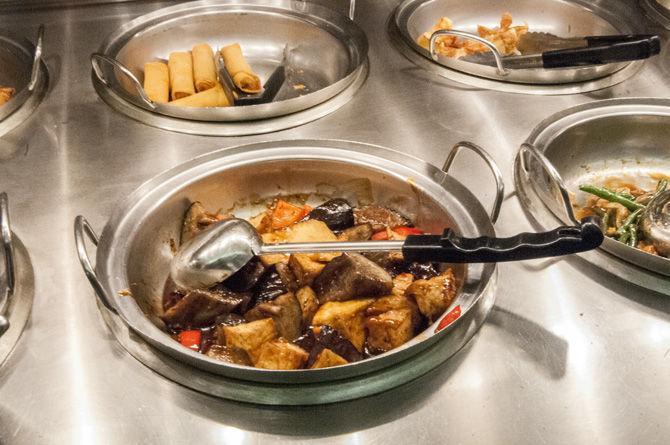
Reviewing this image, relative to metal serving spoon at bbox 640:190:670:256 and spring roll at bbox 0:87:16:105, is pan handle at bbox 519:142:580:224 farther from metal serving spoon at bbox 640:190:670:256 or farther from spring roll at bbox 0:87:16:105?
spring roll at bbox 0:87:16:105

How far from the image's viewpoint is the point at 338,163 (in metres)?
1.80

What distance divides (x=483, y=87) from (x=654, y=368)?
1.23 m

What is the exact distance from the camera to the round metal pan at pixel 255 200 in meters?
1.25

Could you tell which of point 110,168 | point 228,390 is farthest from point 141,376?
point 110,168

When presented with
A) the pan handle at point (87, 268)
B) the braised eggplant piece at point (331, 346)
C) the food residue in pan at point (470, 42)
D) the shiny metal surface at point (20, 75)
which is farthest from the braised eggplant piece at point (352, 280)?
the food residue in pan at point (470, 42)

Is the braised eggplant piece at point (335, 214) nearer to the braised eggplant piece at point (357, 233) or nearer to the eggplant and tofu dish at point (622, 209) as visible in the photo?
the braised eggplant piece at point (357, 233)

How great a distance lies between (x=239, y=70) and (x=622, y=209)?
1.42 m

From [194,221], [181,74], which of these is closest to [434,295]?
[194,221]

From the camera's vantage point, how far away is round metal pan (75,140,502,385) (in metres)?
1.25

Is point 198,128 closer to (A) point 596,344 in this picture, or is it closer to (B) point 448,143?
(B) point 448,143

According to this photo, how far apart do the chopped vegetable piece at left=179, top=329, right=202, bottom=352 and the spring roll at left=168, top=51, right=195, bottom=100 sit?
1090mm

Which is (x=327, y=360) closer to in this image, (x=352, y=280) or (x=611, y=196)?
(x=352, y=280)

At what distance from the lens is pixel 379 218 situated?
5.77ft

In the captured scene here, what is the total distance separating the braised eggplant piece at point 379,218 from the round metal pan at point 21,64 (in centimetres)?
121
